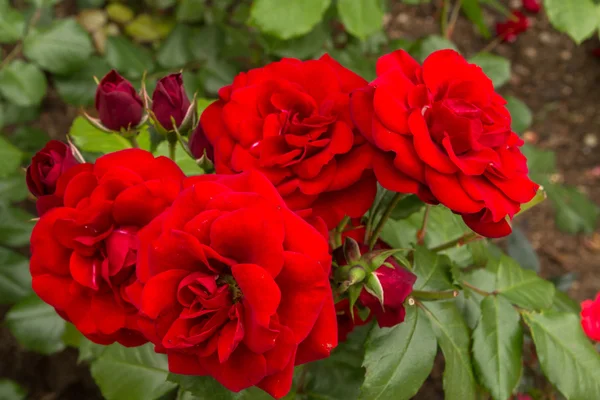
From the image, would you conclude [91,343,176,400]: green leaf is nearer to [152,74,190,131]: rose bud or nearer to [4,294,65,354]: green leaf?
[4,294,65,354]: green leaf

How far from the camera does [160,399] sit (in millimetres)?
971

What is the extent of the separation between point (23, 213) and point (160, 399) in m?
0.65

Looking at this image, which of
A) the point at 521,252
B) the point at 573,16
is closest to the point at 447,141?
the point at 573,16

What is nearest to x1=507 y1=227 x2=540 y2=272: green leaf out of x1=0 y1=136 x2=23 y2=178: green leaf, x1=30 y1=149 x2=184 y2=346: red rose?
x1=30 y1=149 x2=184 y2=346: red rose

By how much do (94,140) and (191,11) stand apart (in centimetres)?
85

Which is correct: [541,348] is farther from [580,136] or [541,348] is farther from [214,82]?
[580,136]

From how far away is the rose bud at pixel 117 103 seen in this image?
0.68 meters

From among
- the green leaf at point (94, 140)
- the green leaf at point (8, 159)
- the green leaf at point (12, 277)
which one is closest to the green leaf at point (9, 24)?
the green leaf at point (8, 159)

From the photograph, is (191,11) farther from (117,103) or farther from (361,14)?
(117,103)

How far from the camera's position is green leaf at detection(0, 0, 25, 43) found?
3.93 feet

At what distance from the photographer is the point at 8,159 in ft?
4.01

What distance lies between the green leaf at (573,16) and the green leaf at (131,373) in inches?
38.4

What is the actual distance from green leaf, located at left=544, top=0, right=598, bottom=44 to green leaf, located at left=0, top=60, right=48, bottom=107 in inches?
44.6

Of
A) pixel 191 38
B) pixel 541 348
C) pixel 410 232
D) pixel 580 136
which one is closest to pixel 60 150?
pixel 410 232
